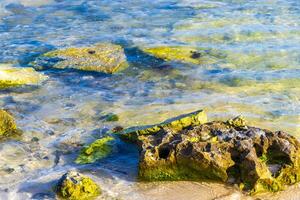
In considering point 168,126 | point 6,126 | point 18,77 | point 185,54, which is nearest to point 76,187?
point 168,126

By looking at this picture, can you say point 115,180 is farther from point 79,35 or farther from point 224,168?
point 79,35

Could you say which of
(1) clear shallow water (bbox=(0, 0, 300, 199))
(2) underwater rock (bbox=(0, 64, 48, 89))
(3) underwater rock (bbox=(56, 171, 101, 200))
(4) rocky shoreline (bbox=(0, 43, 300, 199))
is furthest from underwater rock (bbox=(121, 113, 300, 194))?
(2) underwater rock (bbox=(0, 64, 48, 89))

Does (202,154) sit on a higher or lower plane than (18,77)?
higher

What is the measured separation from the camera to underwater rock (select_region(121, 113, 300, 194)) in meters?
5.96

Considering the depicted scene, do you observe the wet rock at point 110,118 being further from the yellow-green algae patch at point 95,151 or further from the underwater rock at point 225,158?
the underwater rock at point 225,158

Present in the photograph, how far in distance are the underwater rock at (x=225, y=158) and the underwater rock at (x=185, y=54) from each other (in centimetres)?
500

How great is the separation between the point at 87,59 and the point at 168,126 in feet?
15.7

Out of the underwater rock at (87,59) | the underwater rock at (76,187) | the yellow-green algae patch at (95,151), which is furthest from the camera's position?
the underwater rock at (87,59)

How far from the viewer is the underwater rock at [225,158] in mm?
5957

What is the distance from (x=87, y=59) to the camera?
11.2 m

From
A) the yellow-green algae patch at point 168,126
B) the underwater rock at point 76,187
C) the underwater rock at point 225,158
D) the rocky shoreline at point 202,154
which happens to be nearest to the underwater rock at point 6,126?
the rocky shoreline at point 202,154

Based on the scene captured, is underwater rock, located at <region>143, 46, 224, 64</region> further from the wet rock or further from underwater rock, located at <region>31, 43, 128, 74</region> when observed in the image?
the wet rock

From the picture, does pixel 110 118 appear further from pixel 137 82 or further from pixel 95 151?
pixel 137 82

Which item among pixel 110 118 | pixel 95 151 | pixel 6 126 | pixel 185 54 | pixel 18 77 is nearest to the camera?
pixel 95 151
